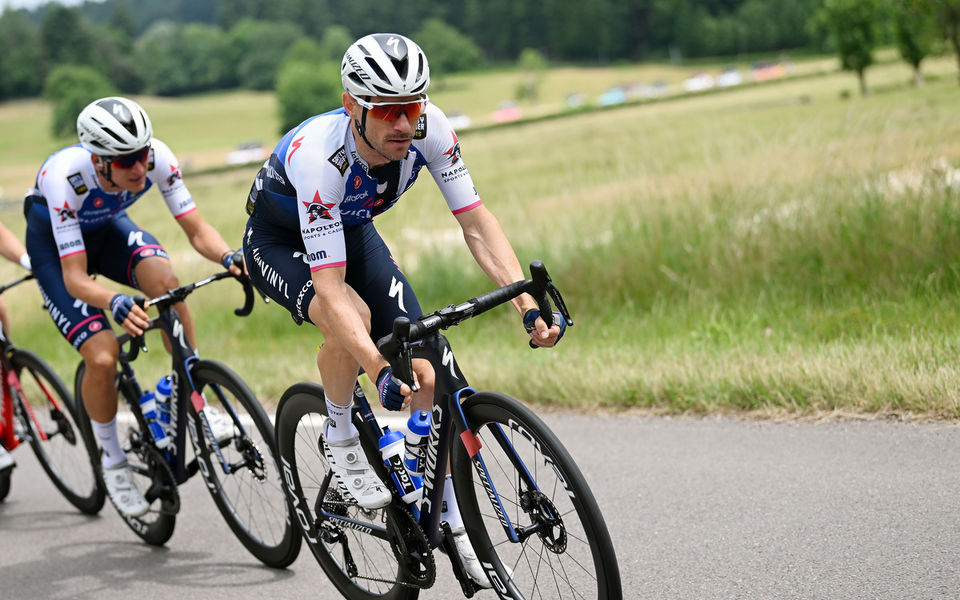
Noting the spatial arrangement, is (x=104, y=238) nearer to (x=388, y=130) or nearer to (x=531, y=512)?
(x=388, y=130)

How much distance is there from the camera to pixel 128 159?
4805 millimetres

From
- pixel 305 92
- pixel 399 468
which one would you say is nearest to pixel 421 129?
pixel 399 468

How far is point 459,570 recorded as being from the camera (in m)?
3.58

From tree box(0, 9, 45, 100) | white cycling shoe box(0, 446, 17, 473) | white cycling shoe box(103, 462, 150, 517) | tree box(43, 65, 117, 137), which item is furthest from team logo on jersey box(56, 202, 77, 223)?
tree box(0, 9, 45, 100)

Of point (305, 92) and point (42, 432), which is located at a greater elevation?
point (305, 92)

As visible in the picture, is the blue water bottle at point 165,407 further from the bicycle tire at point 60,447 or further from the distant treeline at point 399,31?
the distant treeline at point 399,31

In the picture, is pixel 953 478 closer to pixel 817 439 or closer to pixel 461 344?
pixel 817 439

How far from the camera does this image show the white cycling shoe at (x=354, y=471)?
12.3 ft

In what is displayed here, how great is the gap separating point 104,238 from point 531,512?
3.44 m

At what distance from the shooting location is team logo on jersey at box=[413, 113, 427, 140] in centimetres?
348

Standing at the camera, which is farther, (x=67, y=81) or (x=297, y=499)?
(x=67, y=81)

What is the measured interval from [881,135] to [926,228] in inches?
61.7

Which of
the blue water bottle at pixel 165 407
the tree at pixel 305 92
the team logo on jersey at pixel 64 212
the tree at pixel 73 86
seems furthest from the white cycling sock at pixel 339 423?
the tree at pixel 73 86

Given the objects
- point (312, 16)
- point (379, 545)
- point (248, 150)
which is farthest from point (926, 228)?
point (312, 16)
